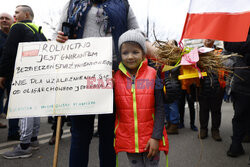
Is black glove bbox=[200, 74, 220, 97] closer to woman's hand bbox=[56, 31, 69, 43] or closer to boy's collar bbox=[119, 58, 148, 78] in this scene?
boy's collar bbox=[119, 58, 148, 78]

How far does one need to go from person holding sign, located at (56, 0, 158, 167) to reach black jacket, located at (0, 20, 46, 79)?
1271mm

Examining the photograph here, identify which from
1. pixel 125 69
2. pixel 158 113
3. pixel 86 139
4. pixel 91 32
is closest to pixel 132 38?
pixel 125 69

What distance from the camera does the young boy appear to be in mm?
1469

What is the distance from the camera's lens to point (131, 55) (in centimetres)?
153

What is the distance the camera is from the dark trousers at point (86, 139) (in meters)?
1.54

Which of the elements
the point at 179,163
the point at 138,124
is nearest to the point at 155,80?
the point at 138,124

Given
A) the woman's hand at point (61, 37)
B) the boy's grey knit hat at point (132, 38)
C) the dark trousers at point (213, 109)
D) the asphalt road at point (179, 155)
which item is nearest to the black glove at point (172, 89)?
the boy's grey knit hat at point (132, 38)

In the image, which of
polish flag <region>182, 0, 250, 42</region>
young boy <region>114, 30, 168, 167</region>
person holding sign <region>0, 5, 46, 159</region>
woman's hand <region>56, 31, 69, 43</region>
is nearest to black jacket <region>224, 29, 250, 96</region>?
polish flag <region>182, 0, 250, 42</region>

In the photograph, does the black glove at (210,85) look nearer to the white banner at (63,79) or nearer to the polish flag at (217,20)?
the polish flag at (217,20)

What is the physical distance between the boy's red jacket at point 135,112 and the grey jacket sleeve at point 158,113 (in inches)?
1.5

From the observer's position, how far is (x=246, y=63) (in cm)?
243

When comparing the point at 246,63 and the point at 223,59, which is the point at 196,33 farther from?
the point at 246,63

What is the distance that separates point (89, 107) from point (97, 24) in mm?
720

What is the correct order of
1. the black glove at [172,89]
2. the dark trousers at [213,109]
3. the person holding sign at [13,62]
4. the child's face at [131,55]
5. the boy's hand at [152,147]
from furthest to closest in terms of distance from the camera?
the dark trousers at [213,109]
the person holding sign at [13,62]
the child's face at [131,55]
the boy's hand at [152,147]
the black glove at [172,89]
